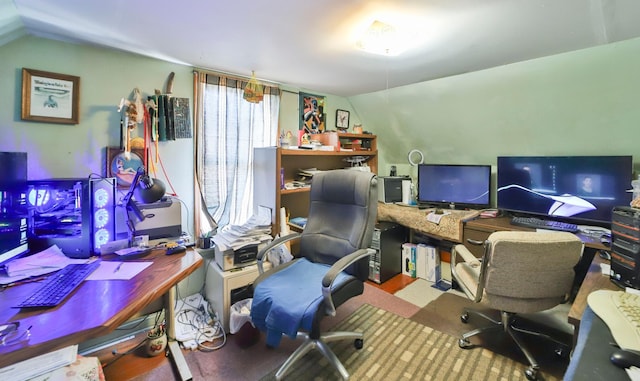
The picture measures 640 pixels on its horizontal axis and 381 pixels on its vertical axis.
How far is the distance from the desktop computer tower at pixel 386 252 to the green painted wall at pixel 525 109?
3.51 ft

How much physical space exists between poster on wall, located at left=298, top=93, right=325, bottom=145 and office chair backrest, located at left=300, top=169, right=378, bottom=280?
1114 millimetres

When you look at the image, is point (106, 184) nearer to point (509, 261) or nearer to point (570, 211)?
point (509, 261)

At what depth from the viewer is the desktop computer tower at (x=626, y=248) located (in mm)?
1262

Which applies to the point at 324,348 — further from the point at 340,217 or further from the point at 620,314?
the point at 620,314

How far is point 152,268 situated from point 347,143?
2446 millimetres

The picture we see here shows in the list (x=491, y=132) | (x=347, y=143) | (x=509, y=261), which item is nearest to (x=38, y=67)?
(x=347, y=143)

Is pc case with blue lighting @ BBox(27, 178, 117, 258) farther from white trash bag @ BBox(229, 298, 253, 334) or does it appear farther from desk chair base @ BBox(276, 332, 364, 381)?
desk chair base @ BBox(276, 332, 364, 381)

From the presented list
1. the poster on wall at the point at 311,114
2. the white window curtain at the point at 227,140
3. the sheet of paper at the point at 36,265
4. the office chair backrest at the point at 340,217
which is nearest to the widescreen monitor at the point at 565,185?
the office chair backrest at the point at 340,217

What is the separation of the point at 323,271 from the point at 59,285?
136 centimetres

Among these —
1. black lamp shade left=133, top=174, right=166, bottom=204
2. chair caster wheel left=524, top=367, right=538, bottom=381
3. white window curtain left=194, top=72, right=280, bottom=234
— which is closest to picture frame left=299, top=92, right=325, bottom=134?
white window curtain left=194, top=72, right=280, bottom=234

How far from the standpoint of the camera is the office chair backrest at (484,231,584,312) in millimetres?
1550

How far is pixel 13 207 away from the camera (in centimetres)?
143

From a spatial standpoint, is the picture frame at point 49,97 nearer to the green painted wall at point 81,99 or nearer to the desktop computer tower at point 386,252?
the green painted wall at point 81,99

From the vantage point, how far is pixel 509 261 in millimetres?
1612
